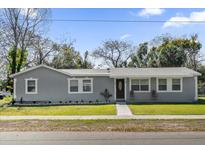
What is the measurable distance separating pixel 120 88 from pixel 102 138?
18.7 m

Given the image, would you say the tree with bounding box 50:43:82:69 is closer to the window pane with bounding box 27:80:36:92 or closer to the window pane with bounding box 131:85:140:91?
the window pane with bounding box 27:80:36:92

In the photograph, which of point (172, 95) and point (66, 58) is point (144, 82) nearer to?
point (172, 95)

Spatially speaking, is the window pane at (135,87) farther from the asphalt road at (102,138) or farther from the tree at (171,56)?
the tree at (171,56)

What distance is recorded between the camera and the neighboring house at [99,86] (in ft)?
92.8

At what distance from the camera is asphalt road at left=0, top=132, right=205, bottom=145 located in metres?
9.74

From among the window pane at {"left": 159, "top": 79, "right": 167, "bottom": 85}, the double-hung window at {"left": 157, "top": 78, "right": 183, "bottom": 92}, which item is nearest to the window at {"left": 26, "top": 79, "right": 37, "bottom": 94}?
the double-hung window at {"left": 157, "top": 78, "right": 183, "bottom": 92}

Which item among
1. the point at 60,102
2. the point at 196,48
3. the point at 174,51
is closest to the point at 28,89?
the point at 60,102

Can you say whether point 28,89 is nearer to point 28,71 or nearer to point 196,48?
point 28,71

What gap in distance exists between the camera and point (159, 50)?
165ft

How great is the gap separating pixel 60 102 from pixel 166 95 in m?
9.43

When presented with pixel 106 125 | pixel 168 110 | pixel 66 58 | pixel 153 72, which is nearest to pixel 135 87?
pixel 153 72

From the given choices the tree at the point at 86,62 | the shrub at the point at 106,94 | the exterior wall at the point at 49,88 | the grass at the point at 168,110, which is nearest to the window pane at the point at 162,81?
the shrub at the point at 106,94

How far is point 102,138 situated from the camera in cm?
1054

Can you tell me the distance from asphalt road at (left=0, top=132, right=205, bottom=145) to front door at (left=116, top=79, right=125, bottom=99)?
1725 centimetres
